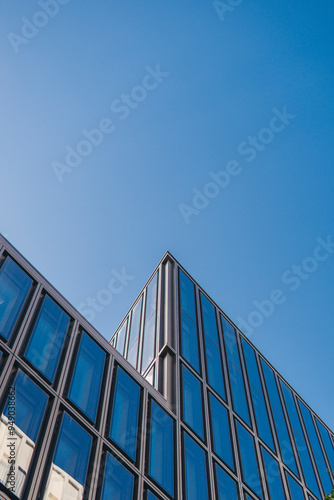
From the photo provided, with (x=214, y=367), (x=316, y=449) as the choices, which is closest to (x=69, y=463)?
(x=214, y=367)

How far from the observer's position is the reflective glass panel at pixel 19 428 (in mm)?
12258

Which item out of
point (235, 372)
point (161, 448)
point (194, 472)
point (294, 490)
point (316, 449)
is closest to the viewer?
point (161, 448)

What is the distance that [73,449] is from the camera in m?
14.4

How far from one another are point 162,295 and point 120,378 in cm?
913

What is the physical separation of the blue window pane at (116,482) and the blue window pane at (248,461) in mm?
7819

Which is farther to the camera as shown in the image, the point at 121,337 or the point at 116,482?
the point at 121,337

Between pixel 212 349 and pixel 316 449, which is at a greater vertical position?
pixel 212 349

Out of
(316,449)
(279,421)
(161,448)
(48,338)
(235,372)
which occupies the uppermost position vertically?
(235,372)

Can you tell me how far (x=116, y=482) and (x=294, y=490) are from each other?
13.4 meters

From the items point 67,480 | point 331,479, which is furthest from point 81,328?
point 331,479

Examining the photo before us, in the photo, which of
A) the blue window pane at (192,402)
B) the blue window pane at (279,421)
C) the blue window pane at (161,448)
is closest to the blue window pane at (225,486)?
the blue window pane at (192,402)

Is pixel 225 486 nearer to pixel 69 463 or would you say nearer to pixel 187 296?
pixel 69 463

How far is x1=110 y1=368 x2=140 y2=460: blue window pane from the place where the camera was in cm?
1644

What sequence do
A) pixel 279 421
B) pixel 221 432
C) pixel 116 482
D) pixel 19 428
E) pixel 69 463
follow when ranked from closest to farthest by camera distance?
1. pixel 19 428
2. pixel 69 463
3. pixel 116 482
4. pixel 221 432
5. pixel 279 421
